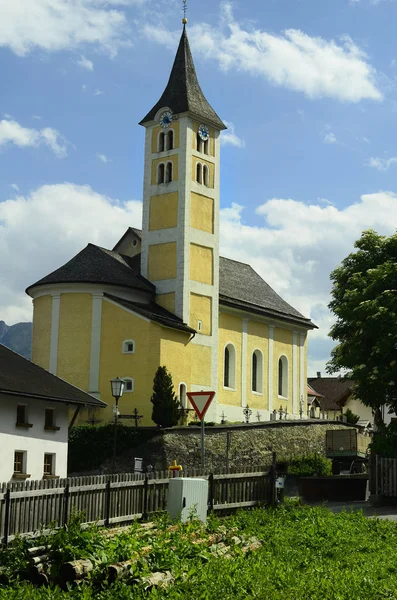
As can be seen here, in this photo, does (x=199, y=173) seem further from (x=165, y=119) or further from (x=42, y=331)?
(x=42, y=331)

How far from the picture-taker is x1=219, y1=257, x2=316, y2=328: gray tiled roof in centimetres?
5369

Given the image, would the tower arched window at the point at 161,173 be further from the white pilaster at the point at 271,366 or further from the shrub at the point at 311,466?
the shrub at the point at 311,466

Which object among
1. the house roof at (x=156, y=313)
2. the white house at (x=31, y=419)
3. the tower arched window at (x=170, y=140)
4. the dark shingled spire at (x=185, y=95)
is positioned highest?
the dark shingled spire at (x=185, y=95)

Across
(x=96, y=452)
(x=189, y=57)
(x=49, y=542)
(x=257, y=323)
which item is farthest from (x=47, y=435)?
(x=189, y=57)

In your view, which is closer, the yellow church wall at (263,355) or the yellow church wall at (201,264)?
the yellow church wall at (201,264)

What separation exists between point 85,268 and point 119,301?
298 cm

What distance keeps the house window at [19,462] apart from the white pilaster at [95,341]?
13.5 metres

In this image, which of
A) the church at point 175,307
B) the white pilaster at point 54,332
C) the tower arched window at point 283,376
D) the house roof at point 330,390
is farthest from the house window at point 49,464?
the house roof at point 330,390

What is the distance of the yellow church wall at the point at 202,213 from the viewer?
50.0 metres

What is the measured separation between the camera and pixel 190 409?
44.1 meters

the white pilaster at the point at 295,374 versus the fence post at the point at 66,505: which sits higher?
the white pilaster at the point at 295,374

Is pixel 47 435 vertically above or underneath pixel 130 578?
above

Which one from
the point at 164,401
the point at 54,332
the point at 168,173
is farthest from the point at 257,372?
the point at 54,332

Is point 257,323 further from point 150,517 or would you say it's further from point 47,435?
point 150,517
